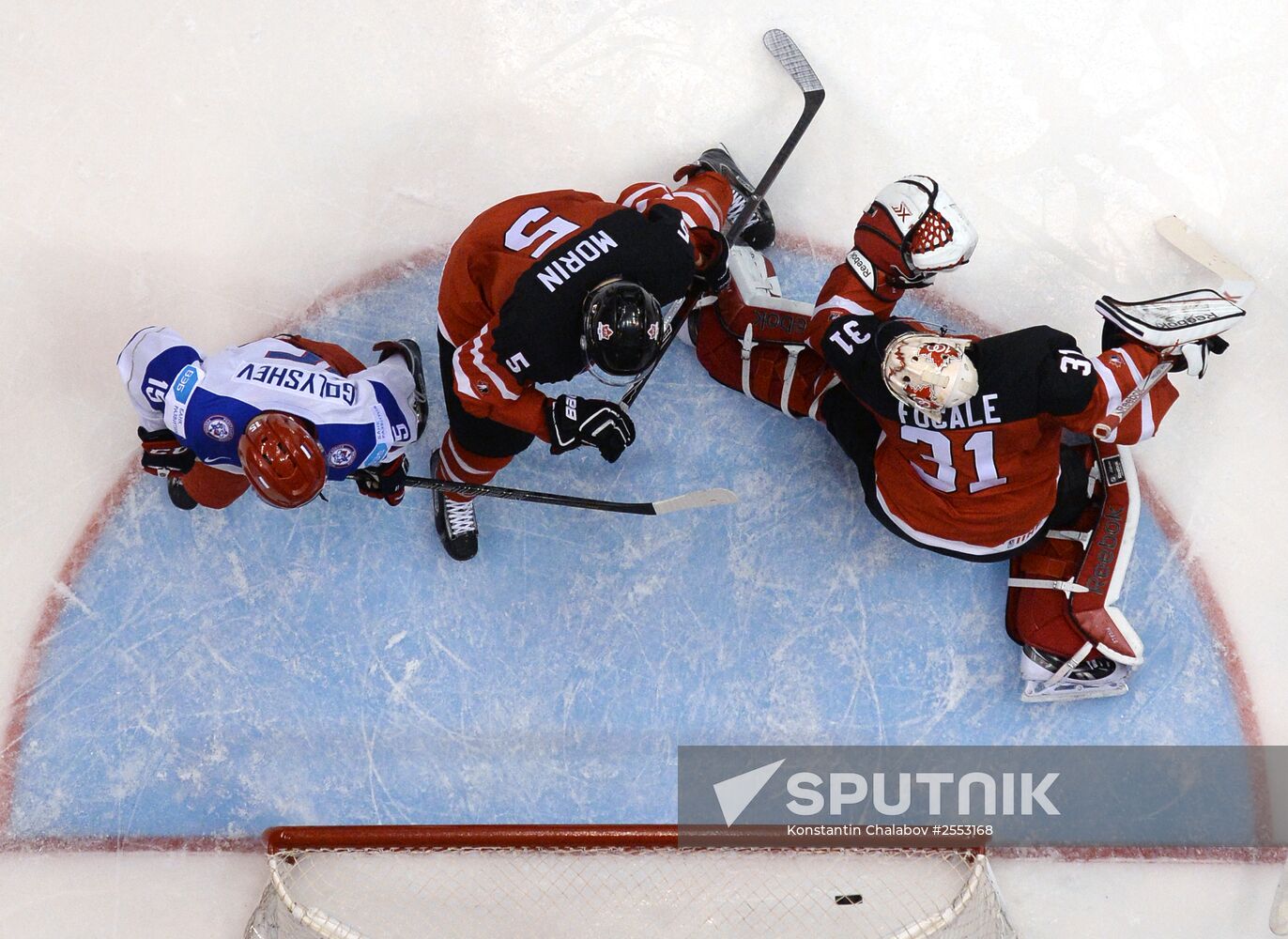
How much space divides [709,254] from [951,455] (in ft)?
2.68

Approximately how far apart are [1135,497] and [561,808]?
1.99m

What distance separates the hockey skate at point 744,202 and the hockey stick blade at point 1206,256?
48.8 inches

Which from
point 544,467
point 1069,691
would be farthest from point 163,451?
point 1069,691

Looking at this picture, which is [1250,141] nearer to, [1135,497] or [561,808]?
[1135,497]

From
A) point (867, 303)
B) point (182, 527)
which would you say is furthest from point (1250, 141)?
point (182, 527)

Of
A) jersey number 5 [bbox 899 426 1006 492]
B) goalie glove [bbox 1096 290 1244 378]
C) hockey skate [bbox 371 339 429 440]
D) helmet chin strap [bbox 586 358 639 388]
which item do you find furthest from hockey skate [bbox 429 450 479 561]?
goalie glove [bbox 1096 290 1244 378]

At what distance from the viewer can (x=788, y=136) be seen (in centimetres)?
324

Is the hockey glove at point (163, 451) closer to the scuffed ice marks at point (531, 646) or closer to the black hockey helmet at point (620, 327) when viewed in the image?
the scuffed ice marks at point (531, 646)

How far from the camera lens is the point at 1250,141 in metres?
3.22

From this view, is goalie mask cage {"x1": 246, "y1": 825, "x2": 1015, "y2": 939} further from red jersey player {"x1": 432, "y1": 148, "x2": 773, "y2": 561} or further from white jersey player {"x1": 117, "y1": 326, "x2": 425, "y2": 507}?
red jersey player {"x1": 432, "y1": 148, "x2": 773, "y2": 561}

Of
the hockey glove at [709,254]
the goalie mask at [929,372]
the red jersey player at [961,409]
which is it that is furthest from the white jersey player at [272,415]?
the goalie mask at [929,372]

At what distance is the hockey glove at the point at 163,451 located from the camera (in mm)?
2660

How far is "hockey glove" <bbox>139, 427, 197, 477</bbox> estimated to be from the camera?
105 inches

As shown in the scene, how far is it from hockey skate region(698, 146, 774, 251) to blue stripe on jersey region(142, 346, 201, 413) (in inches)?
62.7
